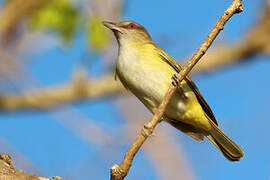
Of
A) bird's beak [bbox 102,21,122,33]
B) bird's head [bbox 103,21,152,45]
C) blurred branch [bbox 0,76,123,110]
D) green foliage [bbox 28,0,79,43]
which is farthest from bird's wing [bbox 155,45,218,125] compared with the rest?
blurred branch [bbox 0,76,123,110]

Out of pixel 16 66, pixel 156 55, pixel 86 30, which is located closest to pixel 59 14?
pixel 86 30

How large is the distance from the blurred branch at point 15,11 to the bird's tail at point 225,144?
3397mm

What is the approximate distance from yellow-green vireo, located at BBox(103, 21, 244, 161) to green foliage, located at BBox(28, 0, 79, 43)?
2.19 m

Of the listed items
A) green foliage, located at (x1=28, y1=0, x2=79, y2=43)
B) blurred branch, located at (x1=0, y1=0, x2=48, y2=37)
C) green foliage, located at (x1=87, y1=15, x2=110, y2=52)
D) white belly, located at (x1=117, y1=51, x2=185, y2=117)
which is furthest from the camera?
green foliage, located at (x1=87, y1=15, x2=110, y2=52)

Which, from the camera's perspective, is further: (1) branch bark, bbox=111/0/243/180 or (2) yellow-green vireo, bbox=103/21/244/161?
(2) yellow-green vireo, bbox=103/21/244/161

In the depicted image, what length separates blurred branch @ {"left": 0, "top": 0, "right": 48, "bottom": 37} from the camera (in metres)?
6.93

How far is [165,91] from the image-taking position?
4664 millimetres

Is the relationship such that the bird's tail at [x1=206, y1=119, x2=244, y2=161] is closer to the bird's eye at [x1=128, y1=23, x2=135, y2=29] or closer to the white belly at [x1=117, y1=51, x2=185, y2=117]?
the white belly at [x1=117, y1=51, x2=185, y2=117]

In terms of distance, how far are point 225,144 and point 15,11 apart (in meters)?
3.89

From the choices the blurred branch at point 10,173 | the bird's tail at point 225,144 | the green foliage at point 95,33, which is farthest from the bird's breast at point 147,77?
the green foliage at point 95,33

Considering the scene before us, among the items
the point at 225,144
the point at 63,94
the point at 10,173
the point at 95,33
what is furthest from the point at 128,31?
the point at 63,94

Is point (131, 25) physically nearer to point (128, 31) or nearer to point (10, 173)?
point (128, 31)

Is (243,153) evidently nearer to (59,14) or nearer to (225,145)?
(225,145)

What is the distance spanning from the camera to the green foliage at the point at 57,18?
7035 millimetres
